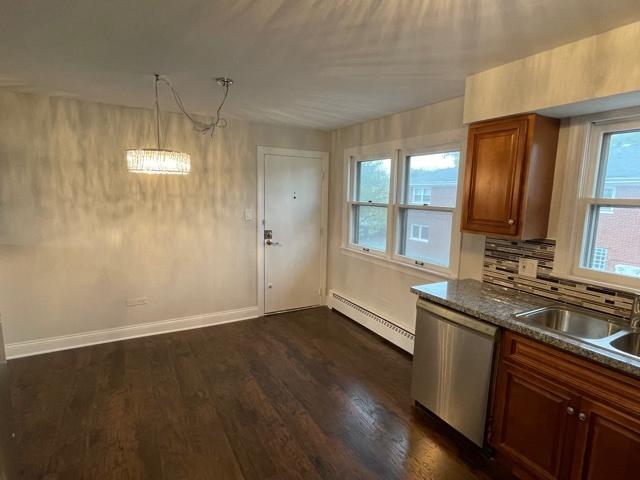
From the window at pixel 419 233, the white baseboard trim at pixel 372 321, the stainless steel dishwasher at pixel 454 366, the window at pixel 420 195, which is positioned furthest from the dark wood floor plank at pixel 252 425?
the window at pixel 420 195

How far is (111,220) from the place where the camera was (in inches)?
132

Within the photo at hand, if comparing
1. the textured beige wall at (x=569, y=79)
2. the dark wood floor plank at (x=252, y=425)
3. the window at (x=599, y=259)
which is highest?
the textured beige wall at (x=569, y=79)

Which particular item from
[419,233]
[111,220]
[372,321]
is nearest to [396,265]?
[419,233]

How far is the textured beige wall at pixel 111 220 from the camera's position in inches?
118

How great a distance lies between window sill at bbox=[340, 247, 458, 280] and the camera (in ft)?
9.68

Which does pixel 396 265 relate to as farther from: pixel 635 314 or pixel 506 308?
pixel 635 314

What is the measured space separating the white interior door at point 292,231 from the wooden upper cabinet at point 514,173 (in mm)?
2297

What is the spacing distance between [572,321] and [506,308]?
378 millimetres

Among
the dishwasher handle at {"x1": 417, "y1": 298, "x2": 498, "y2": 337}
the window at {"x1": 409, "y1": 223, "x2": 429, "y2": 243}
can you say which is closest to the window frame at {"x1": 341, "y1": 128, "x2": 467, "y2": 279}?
the window at {"x1": 409, "y1": 223, "x2": 429, "y2": 243}

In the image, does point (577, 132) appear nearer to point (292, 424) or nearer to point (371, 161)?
point (371, 161)

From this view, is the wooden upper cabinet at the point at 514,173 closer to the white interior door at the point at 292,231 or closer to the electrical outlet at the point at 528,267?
the electrical outlet at the point at 528,267

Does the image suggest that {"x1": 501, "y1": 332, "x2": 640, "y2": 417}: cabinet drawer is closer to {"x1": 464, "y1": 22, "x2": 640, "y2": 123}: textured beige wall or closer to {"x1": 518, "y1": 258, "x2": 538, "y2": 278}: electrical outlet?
{"x1": 518, "y1": 258, "x2": 538, "y2": 278}: electrical outlet

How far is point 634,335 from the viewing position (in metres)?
1.72

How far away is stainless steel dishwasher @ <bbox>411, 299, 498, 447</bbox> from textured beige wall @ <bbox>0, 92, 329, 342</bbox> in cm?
237
